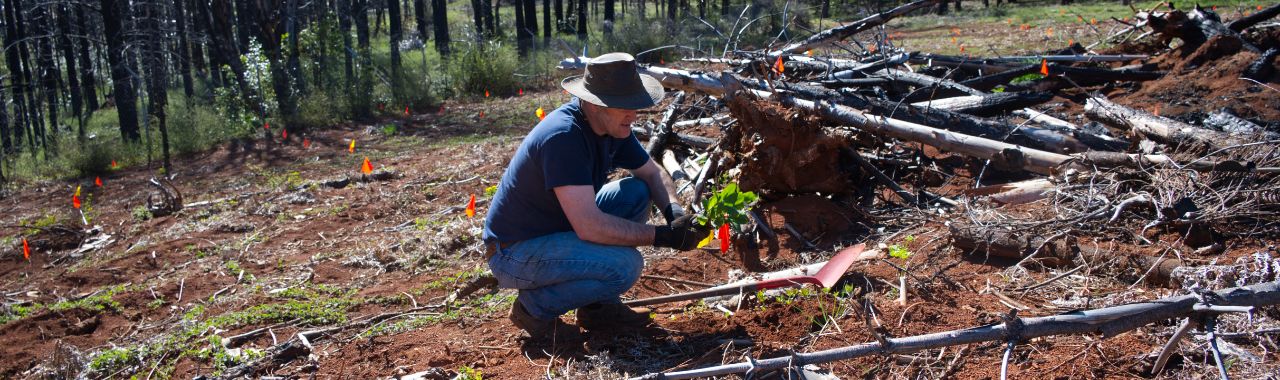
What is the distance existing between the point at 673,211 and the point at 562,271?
532 mm

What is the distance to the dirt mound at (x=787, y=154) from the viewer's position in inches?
207

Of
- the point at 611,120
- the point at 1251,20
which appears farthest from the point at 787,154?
the point at 1251,20

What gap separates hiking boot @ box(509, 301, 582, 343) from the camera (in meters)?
3.71

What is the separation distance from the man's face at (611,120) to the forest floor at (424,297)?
867mm

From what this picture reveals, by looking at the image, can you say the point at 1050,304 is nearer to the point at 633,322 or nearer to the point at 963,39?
the point at 633,322

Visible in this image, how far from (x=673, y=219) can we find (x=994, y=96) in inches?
176

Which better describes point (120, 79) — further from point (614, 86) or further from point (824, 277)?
point (824, 277)

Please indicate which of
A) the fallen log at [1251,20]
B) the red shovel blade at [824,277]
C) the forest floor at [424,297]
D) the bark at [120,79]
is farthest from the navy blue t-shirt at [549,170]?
the bark at [120,79]

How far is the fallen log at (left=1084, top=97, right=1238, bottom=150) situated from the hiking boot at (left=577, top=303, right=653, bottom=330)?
11.0 ft

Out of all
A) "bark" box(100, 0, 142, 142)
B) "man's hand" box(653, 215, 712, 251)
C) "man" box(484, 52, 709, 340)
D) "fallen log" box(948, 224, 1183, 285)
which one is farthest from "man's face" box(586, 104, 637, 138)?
"bark" box(100, 0, 142, 142)

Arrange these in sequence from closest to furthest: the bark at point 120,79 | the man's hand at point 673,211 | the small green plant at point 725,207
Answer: the man's hand at point 673,211 < the small green plant at point 725,207 < the bark at point 120,79

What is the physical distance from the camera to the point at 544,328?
373 cm

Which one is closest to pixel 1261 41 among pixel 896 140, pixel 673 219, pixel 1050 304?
pixel 896 140

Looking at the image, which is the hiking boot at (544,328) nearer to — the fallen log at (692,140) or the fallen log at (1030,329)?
the fallen log at (1030,329)
